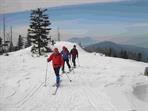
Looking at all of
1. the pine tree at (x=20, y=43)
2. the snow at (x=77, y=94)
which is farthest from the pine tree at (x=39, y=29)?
the pine tree at (x=20, y=43)

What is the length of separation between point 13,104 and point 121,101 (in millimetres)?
5459

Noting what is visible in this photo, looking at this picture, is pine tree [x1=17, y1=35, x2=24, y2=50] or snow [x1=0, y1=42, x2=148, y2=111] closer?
snow [x1=0, y1=42, x2=148, y2=111]

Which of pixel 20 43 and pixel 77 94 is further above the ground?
pixel 77 94

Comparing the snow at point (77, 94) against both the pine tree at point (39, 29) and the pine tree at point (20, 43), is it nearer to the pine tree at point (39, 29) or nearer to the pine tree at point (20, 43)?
the pine tree at point (39, 29)

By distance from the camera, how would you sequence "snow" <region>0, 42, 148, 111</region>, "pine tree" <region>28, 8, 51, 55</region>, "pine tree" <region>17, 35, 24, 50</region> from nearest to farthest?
"snow" <region>0, 42, 148, 111</region>
"pine tree" <region>28, 8, 51, 55</region>
"pine tree" <region>17, 35, 24, 50</region>

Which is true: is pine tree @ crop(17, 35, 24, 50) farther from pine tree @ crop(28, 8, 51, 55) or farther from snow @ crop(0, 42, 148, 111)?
snow @ crop(0, 42, 148, 111)

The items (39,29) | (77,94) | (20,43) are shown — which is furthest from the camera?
(20,43)

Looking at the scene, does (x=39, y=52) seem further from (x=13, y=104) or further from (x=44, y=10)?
(x=13, y=104)

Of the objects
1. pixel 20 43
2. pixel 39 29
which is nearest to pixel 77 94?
pixel 39 29

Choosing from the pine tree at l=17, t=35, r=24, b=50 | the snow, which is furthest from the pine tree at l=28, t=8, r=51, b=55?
the pine tree at l=17, t=35, r=24, b=50

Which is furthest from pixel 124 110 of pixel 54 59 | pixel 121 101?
pixel 54 59

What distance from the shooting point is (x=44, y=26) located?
53656 millimetres

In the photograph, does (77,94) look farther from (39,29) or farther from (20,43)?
(20,43)

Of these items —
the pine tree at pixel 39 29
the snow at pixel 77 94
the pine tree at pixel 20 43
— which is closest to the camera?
the snow at pixel 77 94
